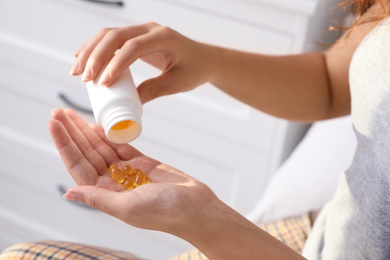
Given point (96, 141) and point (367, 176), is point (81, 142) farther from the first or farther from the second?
point (367, 176)

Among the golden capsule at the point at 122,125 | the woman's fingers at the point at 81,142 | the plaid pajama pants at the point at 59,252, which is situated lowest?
the plaid pajama pants at the point at 59,252

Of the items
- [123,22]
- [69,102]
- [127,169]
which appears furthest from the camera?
[69,102]

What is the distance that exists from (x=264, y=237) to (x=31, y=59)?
916 millimetres

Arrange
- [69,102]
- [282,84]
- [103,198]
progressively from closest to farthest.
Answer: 1. [103,198]
2. [282,84]
3. [69,102]

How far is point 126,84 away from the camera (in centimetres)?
65

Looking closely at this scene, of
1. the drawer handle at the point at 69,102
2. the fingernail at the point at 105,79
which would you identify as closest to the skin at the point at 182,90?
the fingernail at the point at 105,79

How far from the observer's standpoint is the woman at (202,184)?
1.86 feet

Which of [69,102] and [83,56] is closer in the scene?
[83,56]

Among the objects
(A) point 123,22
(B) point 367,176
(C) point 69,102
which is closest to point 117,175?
(B) point 367,176

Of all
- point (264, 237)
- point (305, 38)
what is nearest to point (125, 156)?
point (264, 237)

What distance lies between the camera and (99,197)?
1.86 feet

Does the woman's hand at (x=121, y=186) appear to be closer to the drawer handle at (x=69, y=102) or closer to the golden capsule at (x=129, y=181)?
the golden capsule at (x=129, y=181)

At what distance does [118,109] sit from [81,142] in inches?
3.6

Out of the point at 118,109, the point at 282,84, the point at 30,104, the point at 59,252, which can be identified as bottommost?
the point at 30,104
